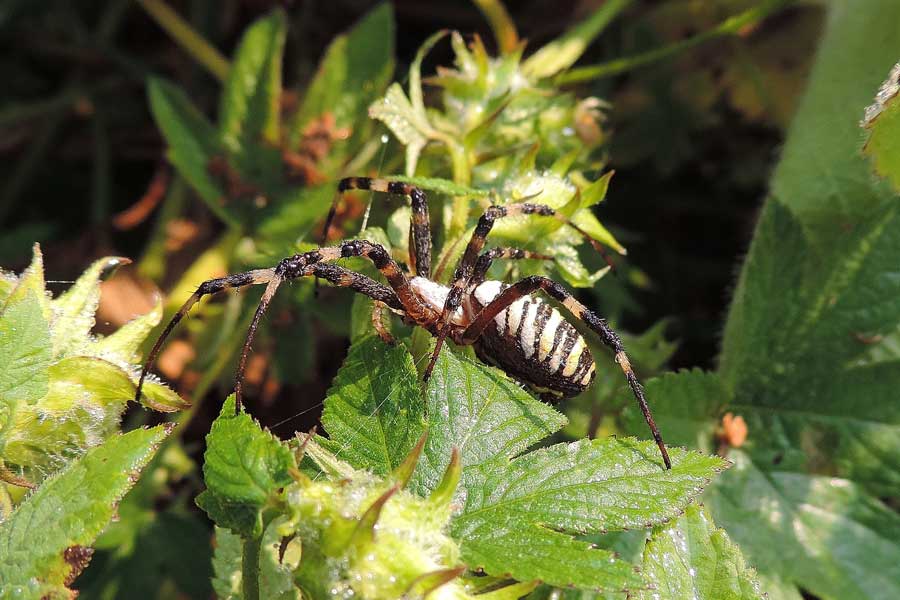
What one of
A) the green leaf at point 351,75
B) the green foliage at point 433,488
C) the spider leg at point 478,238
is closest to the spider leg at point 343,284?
the spider leg at point 478,238

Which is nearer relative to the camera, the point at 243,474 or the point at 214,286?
the point at 243,474

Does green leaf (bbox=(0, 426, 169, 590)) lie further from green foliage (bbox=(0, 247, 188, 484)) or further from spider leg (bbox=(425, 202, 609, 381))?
spider leg (bbox=(425, 202, 609, 381))

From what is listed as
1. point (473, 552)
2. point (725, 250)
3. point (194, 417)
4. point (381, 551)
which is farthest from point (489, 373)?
point (725, 250)

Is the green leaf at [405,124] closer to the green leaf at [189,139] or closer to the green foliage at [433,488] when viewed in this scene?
the green foliage at [433,488]

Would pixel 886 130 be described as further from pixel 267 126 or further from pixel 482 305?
pixel 267 126

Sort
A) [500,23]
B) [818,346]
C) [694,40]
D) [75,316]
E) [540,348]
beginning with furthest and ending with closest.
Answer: [500,23]
[694,40]
[818,346]
[540,348]
[75,316]

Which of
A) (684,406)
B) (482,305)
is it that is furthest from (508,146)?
(684,406)

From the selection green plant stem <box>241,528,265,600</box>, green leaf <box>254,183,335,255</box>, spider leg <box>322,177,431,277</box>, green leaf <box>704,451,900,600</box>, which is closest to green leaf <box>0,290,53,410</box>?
green plant stem <box>241,528,265,600</box>
